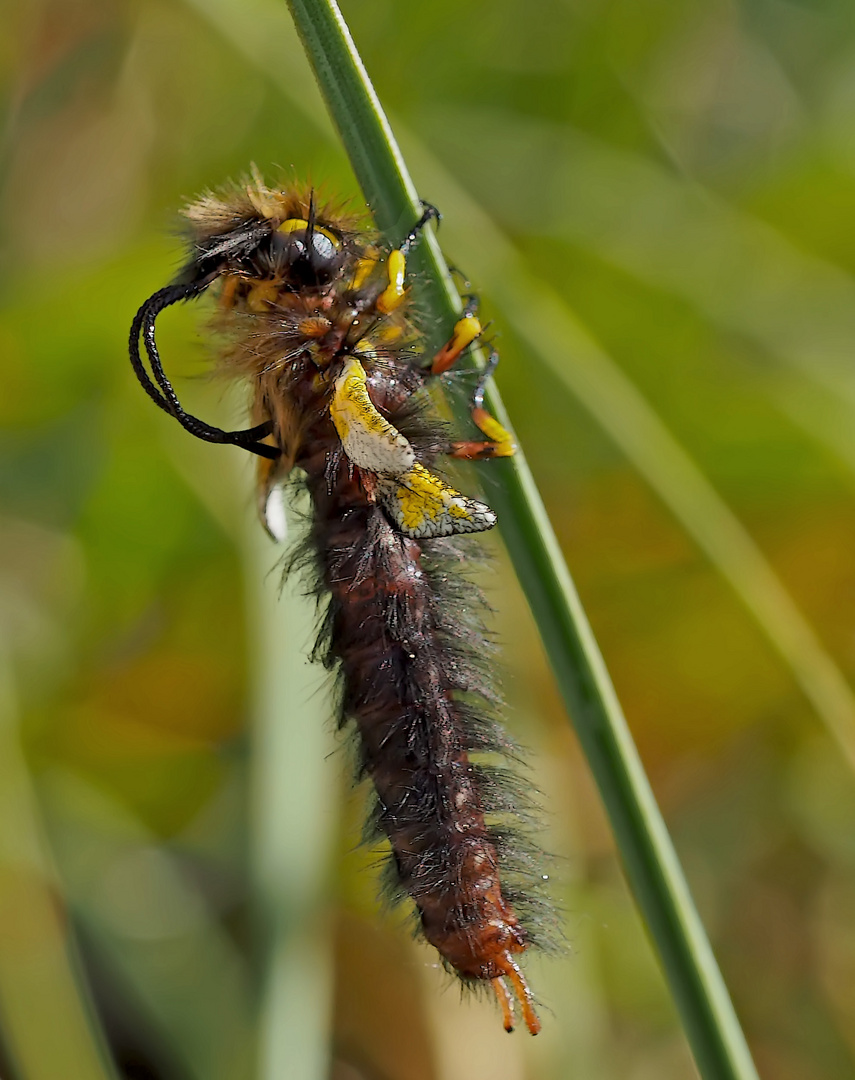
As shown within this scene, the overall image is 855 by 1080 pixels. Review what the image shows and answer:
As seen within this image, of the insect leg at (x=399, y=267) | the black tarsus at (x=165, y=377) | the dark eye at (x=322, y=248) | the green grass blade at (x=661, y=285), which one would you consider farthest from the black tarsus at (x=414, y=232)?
the green grass blade at (x=661, y=285)

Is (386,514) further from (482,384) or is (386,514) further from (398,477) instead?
(482,384)

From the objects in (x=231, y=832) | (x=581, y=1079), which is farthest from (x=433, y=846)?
(x=231, y=832)

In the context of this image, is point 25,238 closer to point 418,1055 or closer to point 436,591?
point 436,591

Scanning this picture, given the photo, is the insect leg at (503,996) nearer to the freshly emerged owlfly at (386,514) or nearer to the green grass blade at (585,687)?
the freshly emerged owlfly at (386,514)

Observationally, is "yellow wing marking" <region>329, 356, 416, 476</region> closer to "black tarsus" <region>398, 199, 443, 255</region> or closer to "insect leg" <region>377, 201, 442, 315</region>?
"insect leg" <region>377, 201, 442, 315</region>

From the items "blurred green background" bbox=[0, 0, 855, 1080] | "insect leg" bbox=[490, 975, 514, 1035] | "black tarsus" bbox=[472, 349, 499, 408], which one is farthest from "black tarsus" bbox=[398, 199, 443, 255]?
"insect leg" bbox=[490, 975, 514, 1035]

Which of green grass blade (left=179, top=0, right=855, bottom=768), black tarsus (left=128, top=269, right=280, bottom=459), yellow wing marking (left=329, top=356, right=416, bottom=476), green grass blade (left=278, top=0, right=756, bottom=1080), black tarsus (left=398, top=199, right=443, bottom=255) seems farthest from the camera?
green grass blade (left=179, top=0, right=855, bottom=768)
